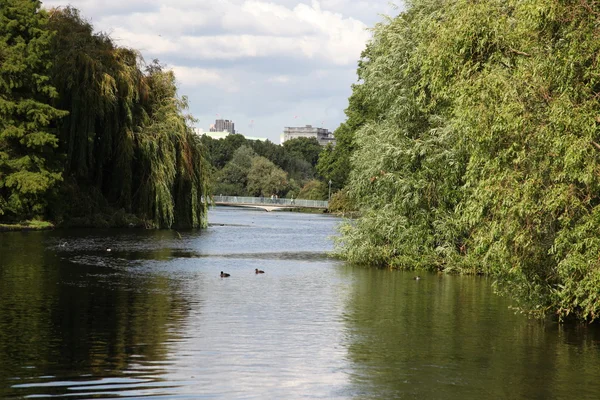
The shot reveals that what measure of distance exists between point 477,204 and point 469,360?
15.5ft

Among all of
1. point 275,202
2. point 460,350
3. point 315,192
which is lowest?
point 460,350

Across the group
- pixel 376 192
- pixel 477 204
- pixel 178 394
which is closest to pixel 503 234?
pixel 477 204

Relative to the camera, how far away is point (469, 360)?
56.0 feet

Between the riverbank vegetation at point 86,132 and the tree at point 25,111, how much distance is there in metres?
0.06

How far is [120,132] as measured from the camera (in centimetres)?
5416

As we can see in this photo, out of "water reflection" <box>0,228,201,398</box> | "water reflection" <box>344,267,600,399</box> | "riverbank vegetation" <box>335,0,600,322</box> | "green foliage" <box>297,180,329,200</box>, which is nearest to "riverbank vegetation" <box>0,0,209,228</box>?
"water reflection" <box>0,228,201,398</box>

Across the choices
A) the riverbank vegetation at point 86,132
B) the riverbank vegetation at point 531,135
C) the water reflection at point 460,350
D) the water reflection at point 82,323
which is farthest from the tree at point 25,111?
the riverbank vegetation at point 531,135

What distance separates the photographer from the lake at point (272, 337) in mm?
14359

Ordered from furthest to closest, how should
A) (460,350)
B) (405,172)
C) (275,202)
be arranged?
(275,202)
(405,172)
(460,350)

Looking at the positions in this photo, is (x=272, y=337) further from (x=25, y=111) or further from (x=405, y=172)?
(x=25, y=111)

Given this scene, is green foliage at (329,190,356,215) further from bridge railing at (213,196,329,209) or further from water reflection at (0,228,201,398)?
bridge railing at (213,196,329,209)

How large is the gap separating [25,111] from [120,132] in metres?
6.12

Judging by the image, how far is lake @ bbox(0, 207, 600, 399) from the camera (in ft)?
47.1

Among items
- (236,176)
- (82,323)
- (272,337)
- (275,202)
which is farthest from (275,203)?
(272,337)
